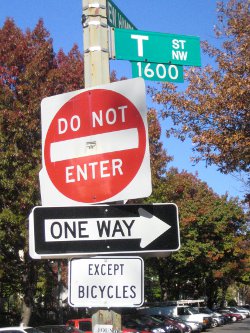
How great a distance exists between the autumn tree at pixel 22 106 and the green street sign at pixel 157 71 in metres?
16.0

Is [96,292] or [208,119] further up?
[208,119]

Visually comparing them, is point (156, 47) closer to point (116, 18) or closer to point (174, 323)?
point (116, 18)

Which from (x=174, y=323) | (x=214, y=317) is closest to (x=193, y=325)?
(x=174, y=323)

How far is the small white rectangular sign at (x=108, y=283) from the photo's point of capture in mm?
3176

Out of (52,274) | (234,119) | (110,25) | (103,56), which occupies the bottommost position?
(52,274)

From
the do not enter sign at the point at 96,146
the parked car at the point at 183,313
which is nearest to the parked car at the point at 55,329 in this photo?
the do not enter sign at the point at 96,146

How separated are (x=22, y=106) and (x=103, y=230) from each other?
18.0 m

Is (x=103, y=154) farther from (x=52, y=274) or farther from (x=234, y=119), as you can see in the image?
(x=52, y=274)

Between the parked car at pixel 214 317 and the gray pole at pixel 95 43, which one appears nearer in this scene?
the gray pole at pixel 95 43

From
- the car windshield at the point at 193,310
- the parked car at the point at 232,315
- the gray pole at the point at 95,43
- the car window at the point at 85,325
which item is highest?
the gray pole at the point at 95,43

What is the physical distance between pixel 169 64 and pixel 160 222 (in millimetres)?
1990

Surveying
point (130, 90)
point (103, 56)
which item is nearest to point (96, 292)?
point (130, 90)

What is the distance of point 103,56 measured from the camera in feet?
12.9

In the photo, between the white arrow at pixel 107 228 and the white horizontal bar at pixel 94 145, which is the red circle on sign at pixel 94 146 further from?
the white arrow at pixel 107 228
